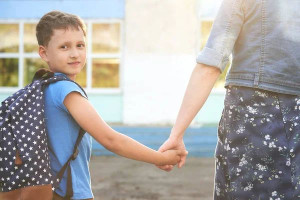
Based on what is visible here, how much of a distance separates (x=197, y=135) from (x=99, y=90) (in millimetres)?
3145

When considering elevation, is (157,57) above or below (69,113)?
below

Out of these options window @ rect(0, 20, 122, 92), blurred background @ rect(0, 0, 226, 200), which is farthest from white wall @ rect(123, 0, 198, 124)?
window @ rect(0, 20, 122, 92)

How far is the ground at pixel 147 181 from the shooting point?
5.96m

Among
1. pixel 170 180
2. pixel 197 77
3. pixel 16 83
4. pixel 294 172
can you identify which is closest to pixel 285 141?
pixel 294 172

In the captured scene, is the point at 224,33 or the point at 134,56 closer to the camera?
the point at 224,33

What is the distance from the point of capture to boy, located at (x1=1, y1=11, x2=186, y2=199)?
7.30ft

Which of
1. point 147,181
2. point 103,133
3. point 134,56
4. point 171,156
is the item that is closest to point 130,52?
point 134,56

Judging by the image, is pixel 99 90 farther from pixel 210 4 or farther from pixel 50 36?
pixel 50 36

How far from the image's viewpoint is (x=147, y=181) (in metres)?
6.97

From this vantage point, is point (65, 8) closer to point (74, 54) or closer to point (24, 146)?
point (74, 54)

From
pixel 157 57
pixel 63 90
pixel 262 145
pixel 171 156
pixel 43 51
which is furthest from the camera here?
pixel 157 57

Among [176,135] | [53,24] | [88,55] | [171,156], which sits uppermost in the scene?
[53,24]

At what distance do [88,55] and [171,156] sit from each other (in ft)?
32.6

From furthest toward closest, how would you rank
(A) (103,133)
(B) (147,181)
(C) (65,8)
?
(C) (65,8)
(B) (147,181)
(A) (103,133)
